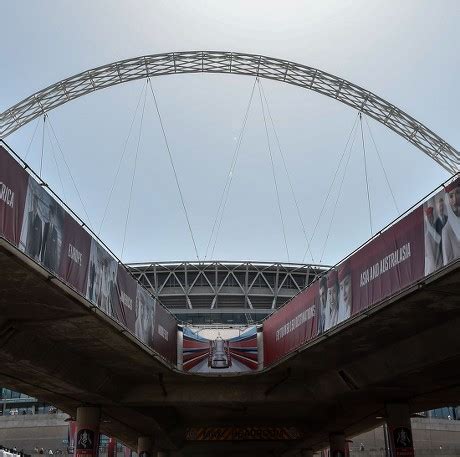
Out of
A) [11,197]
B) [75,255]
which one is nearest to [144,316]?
[75,255]

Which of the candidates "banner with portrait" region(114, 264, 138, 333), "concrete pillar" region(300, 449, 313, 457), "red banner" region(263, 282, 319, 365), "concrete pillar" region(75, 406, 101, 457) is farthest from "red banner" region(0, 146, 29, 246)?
"concrete pillar" region(300, 449, 313, 457)

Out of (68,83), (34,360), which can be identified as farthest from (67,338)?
(68,83)

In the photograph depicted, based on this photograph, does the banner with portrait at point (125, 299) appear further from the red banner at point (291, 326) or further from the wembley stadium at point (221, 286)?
the wembley stadium at point (221, 286)

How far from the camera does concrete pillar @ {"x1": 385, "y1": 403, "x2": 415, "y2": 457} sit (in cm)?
3491

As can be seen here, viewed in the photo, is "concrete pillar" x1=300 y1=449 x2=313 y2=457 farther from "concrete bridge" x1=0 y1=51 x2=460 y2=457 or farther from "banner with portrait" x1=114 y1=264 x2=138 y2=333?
"banner with portrait" x1=114 y1=264 x2=138 y2=333

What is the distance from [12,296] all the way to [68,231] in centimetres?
282

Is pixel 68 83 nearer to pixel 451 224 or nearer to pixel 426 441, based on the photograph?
pixel 451 224

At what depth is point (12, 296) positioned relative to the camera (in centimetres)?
1967

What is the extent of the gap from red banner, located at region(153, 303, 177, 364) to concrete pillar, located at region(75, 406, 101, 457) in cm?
777

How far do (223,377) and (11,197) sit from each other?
2026 cm

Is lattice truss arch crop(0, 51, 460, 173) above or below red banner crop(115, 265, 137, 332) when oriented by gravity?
above

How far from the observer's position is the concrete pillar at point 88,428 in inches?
1379

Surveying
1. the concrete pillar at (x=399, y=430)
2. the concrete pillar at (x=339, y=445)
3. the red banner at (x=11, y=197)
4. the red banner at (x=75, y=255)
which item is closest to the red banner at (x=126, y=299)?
the red banner at (x=75, y=255)

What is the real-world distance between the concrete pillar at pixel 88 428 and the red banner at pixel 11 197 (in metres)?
22.4
